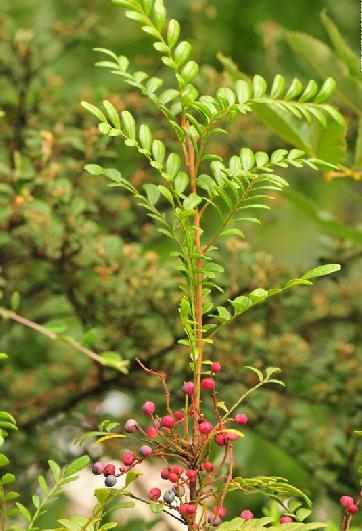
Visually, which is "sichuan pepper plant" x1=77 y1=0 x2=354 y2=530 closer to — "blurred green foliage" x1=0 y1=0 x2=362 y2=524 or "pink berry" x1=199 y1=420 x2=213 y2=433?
"pink berry" x1=199 y1=420 x2=213 y2=433

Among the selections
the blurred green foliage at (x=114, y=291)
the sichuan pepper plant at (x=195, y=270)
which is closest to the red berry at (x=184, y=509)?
the sichuan pepper plant at (x=195, y=270)

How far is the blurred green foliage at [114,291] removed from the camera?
771 mm

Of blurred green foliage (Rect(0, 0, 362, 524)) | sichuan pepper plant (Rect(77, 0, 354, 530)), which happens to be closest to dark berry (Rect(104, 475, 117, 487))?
sichuan pepper plant (Rect(77, 0, 354, 530))

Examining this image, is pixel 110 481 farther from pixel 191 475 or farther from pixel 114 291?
pixel 114 291

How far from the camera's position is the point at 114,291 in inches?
30.6

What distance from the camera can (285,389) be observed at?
0.86m

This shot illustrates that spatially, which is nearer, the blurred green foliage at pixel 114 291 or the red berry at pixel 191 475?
the red berry at pixel 191 475

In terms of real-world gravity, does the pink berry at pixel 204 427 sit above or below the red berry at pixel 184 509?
above

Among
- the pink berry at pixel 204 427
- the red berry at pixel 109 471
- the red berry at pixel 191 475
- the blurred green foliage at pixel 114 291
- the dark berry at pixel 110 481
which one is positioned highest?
the pink berry at pixel 204 427

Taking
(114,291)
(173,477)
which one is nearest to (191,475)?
(173,477)

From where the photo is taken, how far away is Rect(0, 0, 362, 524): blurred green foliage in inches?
30.4

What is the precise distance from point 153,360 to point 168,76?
619 millimetres

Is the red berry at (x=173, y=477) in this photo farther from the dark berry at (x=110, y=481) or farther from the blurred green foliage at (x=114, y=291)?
the blurred green foliage at (x=114, y=291)

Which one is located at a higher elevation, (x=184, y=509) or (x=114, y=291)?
(x=184, y=509)
